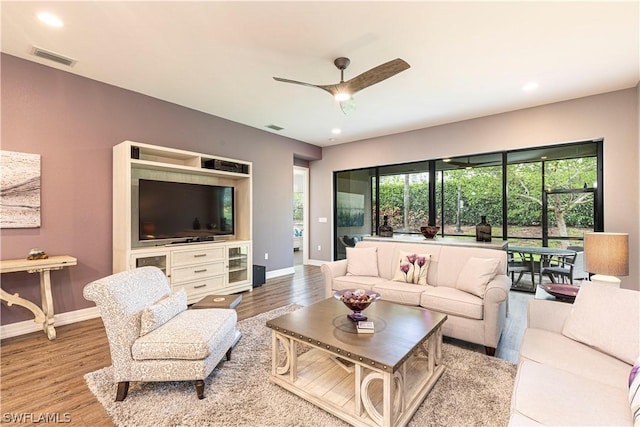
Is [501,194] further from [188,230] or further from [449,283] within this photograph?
[188,230]

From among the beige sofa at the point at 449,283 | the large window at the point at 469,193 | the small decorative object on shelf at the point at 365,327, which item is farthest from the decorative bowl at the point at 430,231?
the small decorative object on shelf at the point at 365,327

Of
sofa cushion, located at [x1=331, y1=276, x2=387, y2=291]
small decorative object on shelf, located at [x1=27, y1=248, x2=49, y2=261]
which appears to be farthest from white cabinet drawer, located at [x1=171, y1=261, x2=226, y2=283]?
sofa cushion, located at [x1=331, y1=276, x2=387, y2=291]

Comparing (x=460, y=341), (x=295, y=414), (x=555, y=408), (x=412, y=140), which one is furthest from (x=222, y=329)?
(x=412, y=140)

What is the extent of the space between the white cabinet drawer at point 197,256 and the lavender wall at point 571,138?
3695 millimetres

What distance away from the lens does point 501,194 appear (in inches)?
192

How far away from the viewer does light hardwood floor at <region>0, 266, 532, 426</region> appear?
1854 millimetres

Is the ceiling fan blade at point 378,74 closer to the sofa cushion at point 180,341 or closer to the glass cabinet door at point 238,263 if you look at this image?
the sofa cushion at point 180,341

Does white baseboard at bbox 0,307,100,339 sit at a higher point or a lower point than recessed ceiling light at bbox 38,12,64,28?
lower

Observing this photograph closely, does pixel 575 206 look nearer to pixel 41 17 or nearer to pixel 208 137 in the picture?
pixel 208 137

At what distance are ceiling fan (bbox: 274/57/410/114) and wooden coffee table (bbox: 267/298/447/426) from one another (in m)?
2.07

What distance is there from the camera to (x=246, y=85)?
11.8 feet

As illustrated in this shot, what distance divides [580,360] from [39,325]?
4731 mm

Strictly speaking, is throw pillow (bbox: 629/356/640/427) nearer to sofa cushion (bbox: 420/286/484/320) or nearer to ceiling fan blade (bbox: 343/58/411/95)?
sofa cushion (bbox: 420/286/484/320)

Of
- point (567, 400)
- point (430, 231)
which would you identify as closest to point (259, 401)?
point (567, 400)
